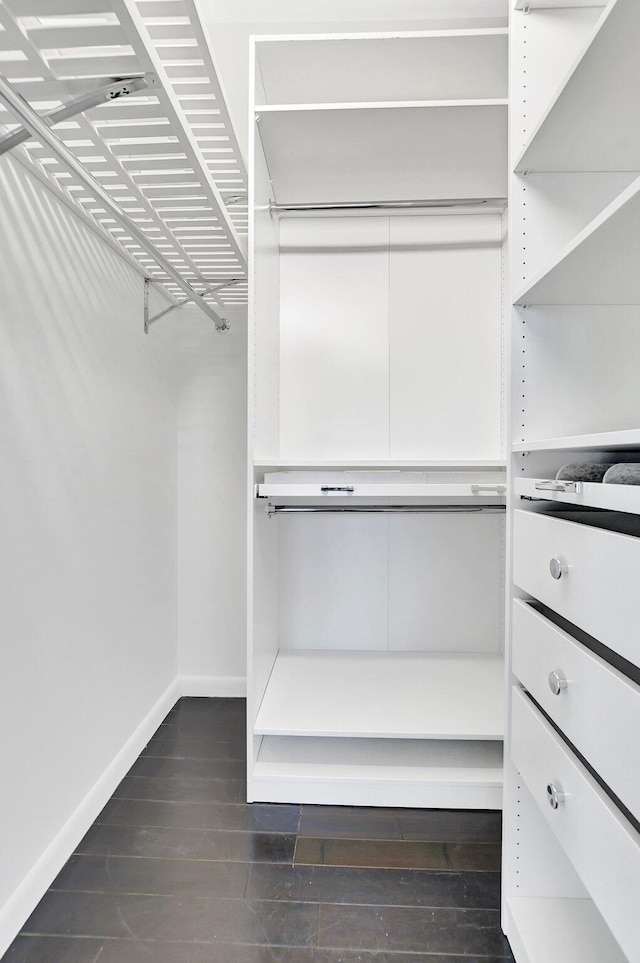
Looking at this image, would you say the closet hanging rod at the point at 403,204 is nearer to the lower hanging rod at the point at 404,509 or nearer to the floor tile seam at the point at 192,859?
the lower hanging rod at the point at 404,509

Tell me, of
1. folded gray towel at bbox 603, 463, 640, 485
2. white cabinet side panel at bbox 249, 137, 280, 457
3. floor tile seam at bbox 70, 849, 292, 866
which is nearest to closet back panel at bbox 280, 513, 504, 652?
white cabinet side panel at bbox 249, 137, 280, 457

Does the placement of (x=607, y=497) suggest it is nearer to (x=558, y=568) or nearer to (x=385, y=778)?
(x=558, y=568)

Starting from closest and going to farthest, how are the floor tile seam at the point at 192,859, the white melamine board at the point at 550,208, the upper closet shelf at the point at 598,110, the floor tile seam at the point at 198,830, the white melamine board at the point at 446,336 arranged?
1. the upper closet shelf at the point at 598,110
2. the white melamine board at the point at 550,208
3. the floor tile seam at the point at 192,859
4. the floor tile seam at the point at 198,830
5. the white melamine board at the point at 446,336

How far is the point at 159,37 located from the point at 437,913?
2031 mm

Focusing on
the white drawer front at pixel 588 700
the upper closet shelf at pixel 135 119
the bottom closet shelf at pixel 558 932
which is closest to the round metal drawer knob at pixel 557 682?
the white drawer front at pixel 588 700

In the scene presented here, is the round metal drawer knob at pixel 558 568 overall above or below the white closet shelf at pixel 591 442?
below

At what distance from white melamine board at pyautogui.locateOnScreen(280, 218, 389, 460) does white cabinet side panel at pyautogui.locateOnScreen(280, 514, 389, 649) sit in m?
0.33

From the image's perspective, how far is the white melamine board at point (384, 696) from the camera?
1817mm

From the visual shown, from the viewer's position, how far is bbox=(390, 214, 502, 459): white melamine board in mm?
2293

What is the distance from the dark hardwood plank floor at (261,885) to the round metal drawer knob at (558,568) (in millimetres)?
899

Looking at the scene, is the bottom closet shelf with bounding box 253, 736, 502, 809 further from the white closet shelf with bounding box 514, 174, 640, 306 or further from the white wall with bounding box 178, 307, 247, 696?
the white closet shelf with bounding box 514, 174, 640, 306

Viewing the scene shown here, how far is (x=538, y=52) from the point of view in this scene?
1.25 meters

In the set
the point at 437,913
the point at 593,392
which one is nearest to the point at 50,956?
the point at 437,913

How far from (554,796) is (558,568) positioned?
0.38 metres
